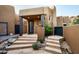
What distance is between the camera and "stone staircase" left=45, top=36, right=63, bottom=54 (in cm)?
276

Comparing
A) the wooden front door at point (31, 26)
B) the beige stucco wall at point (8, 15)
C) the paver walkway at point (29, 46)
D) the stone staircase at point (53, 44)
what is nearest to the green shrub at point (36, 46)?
the paver walkway at point (29, 46)

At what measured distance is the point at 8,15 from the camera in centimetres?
273

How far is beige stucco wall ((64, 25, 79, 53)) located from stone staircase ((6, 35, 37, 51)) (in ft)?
2.29

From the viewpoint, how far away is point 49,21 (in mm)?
2758

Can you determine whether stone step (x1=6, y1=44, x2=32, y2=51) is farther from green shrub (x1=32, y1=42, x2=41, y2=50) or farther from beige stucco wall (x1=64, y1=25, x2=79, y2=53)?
beige stucco wall (x1=64, y1=25, x2=79, y2=53)

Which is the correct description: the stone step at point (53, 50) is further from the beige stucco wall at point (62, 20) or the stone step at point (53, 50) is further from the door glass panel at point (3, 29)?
the door glass panel at point (3, 29)

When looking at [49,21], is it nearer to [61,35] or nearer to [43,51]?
[61,35]

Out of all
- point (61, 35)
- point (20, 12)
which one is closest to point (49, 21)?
point (61, 35)

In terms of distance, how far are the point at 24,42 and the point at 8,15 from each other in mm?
689

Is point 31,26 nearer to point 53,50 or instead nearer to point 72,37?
point 53,50

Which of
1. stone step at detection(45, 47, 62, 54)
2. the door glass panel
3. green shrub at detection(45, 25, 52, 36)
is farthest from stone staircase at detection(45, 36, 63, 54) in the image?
the door glass panel

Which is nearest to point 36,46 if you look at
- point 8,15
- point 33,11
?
point 33,11

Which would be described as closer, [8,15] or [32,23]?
[8,15]

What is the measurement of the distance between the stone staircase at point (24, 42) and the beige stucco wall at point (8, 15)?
10.0 inches
